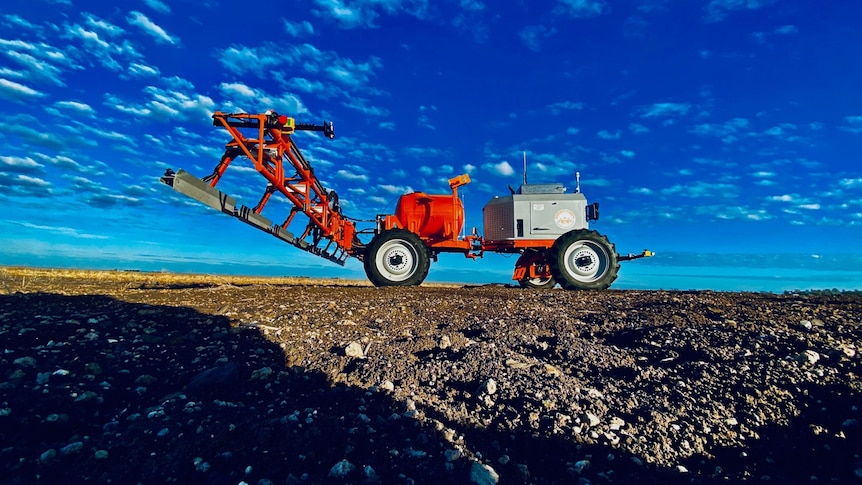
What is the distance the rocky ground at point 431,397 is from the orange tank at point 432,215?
651 centimetres

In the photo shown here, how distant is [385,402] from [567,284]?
25.9 ft

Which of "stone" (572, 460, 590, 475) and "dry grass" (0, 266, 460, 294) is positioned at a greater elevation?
"dry grass" (0, 266, 460, 294)

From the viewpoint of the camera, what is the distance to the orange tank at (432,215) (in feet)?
39.9

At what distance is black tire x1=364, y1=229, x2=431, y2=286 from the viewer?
35.9ft

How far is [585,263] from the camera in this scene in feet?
34.6

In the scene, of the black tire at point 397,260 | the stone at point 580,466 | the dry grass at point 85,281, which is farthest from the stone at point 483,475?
the dry grass at point 85,281

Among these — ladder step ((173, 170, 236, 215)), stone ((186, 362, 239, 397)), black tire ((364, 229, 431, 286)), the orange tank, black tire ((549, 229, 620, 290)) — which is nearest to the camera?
stone ((186, 362, 239, 397))

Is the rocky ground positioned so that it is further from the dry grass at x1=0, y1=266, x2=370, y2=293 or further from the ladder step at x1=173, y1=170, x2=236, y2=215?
the dry grass at x1=0, y1=266, x2=370, y2=293

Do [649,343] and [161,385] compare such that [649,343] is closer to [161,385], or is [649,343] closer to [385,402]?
[385,402]

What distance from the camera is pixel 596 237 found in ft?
34.3

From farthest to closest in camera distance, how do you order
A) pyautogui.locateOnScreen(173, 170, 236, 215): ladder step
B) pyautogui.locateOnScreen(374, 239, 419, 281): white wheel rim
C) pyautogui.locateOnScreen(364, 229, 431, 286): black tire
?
pyautogui.locateOnScreen(374, 239, 419, 281): white wheel rim → pyautogui.locateOnScreen(364, 229, 431, 286): black tire → pyautogui.locateOnScreen(173, 170, 236, 215): ladder step

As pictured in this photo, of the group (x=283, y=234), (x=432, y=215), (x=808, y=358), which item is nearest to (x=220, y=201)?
(x=283, y=234)

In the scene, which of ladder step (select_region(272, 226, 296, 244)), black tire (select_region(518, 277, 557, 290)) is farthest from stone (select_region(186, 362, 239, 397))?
black tire (select_region(518, 277, 557, 290))

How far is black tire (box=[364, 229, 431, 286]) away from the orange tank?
50.5 inches
